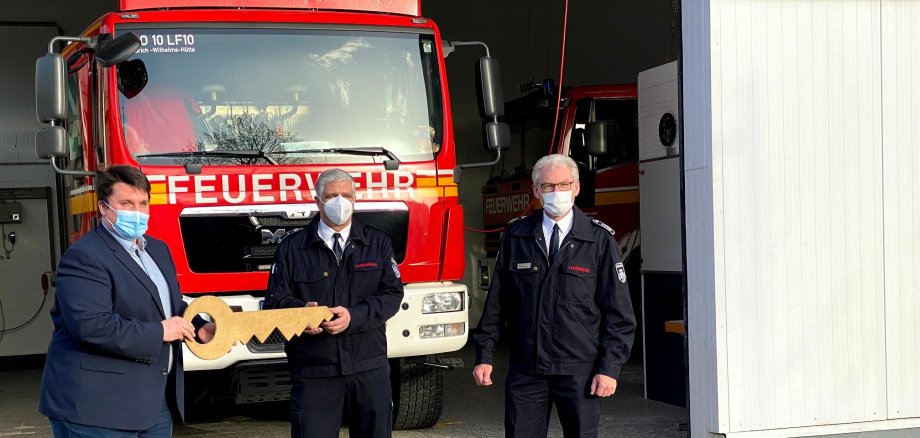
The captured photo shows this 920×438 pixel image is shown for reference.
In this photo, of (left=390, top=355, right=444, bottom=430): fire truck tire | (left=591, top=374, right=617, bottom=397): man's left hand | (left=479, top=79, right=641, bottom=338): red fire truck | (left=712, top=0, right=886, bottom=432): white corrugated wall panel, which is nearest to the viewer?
(left=591, top=374, right=617, bottom=397): man's left hand

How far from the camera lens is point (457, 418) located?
781cm

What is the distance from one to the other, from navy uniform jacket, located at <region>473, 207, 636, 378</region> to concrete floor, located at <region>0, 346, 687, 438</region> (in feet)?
8.61

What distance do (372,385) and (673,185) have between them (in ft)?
10.8

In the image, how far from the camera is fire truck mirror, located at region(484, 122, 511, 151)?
21.5 ft

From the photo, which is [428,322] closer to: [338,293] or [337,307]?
[338,293]

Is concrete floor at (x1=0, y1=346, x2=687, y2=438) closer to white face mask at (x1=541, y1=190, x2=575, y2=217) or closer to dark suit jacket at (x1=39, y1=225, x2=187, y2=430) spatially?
white face mask at (x1=541, y1=190, x2=575, y2=217)

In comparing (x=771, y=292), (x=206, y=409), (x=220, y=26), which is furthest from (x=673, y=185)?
(x=206, y=409)

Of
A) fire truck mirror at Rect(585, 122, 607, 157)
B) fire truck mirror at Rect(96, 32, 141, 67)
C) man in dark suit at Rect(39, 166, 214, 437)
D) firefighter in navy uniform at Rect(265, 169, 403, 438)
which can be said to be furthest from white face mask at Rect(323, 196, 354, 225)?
fire truck mirror at Rect(585, 122, 607, 157)

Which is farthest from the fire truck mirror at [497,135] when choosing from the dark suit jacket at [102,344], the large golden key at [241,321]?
the dark suit jacket at [102,344]

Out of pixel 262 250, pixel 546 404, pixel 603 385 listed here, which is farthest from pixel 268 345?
pixel 603 385

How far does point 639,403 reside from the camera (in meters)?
8.23

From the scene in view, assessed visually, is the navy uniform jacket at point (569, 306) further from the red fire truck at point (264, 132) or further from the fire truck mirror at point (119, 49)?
the fire truck mirror at point (119, 49)

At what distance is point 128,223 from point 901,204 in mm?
4213

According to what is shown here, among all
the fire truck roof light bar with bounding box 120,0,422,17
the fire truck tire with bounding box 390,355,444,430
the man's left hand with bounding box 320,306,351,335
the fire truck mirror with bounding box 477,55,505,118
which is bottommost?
the fire truck tire with bounding box 390,355,444,430
